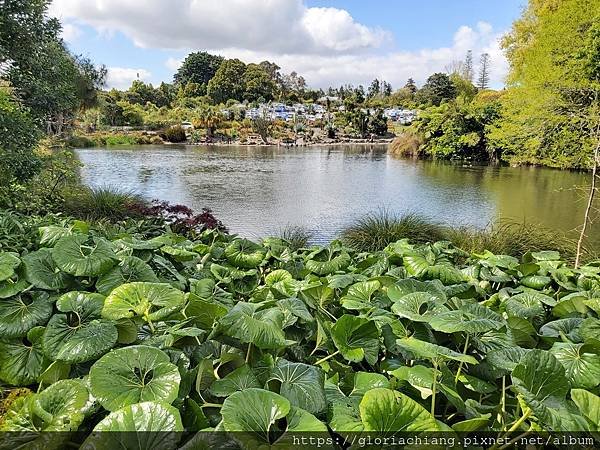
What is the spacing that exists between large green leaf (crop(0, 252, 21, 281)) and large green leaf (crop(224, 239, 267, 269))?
78 centimetres

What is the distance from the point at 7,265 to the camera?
0.92 metres

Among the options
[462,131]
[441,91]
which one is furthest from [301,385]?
[441,91]

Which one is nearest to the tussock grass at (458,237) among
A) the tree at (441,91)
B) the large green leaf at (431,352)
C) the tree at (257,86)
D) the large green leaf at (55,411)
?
the large green leaf at (431,352)

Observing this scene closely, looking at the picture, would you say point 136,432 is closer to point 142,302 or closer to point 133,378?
point 133,378

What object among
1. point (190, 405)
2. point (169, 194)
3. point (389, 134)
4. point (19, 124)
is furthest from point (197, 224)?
point (389, 134)

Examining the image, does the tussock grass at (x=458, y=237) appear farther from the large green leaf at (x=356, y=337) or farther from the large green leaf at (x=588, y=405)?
the large green leaf at (x=588, y=405)

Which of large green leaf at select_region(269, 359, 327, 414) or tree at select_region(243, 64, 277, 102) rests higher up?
tree at select_region(243, 64, 277, 102)

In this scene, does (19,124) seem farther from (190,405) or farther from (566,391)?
(566,391)

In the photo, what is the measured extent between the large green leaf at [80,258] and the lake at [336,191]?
14.0 ft

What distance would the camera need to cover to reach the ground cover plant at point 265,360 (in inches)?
21.7

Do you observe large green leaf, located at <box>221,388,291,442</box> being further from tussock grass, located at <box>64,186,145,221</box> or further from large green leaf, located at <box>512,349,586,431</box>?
tussock grass, located at <box>64,186,145,221</box>

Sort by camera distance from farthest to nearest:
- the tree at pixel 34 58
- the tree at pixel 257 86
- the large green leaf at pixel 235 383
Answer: the tree at pixel 257 86
the tree at pixel 34 58
the large green leaf at pixel 235 383

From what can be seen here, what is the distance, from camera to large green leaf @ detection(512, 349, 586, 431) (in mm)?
584

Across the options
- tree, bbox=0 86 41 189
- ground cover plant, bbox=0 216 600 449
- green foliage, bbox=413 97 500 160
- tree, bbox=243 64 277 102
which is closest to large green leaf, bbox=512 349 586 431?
ground cover plant, bbox=0 216 600 449
